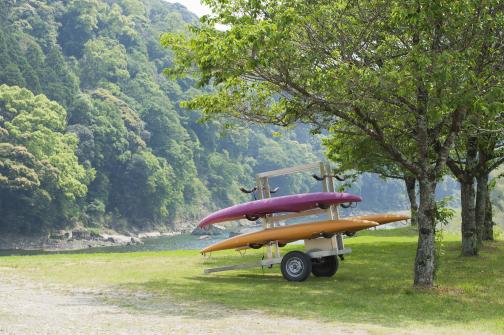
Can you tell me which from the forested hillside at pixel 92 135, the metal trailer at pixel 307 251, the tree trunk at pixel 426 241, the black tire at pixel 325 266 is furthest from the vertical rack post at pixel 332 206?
the forested hillside at pixel 92 135

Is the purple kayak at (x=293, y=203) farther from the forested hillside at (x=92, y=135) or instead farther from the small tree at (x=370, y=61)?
the forested hillside at (x=92, y=135)

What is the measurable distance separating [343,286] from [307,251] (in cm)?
176

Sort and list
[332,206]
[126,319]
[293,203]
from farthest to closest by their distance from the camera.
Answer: [332,206]
[293,203]
[126,319]

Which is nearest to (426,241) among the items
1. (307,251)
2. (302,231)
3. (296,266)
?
(302,231)

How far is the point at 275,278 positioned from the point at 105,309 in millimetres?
7501

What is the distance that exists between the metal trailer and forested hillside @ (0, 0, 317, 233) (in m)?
80.2

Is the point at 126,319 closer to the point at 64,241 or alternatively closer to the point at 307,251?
the point at 307,251

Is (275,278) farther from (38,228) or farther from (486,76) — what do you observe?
(38,228)

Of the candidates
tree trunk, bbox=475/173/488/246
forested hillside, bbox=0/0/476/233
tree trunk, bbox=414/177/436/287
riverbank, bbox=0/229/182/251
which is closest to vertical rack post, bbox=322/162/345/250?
tree trunk, bbox=414/177/436/287

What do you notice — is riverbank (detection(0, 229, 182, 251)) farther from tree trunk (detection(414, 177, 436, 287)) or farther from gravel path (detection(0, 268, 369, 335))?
tree trunk (detection(414, 177, 436, 287))

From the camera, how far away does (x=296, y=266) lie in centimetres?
1927

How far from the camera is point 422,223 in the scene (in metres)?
17.7

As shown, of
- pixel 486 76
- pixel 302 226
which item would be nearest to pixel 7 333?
pixel 302 226

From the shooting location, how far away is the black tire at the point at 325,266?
20.6m
